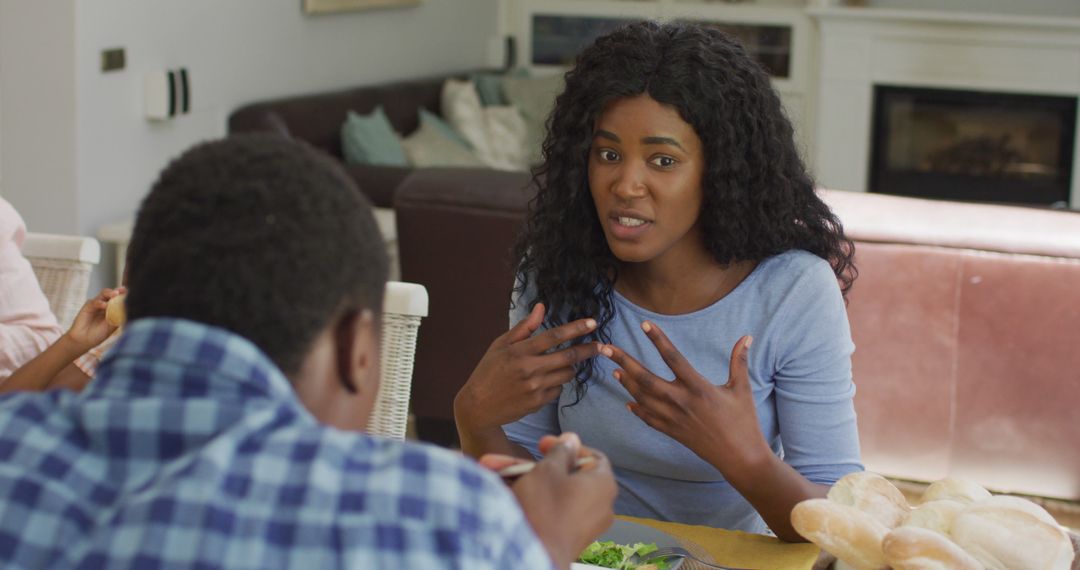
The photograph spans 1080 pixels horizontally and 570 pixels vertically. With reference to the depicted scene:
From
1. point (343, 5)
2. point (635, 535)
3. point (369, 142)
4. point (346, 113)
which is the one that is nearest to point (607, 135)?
point (635, 535)

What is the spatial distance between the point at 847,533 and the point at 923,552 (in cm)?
8

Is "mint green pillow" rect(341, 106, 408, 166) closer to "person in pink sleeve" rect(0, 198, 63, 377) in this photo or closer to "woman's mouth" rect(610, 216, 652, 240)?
"person in pink sleeve" rect(0, 198, 63, 377)

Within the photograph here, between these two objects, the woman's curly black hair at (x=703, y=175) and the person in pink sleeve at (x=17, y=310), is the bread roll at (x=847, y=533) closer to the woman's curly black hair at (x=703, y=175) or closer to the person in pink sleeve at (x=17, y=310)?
the woman's curly black hair at (x=703, y=175)

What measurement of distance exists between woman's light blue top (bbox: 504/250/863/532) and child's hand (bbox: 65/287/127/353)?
503 mm

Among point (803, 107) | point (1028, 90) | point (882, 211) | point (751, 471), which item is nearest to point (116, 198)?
point (882, 211)

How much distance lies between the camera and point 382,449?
73cm

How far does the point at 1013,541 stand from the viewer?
108cm

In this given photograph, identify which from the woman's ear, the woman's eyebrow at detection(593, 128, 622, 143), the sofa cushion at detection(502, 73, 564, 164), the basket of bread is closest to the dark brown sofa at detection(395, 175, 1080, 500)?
the woman's eyebrow at detection(593, 128, 622, 143)

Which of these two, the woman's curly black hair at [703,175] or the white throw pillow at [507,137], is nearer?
the woman's curly black hair at [703,175]

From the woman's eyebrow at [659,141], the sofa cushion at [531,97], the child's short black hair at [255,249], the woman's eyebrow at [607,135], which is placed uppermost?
the sofa cushion at [531,97]

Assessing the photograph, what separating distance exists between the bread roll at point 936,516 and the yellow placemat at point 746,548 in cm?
20

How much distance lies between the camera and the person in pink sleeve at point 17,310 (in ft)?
6.07

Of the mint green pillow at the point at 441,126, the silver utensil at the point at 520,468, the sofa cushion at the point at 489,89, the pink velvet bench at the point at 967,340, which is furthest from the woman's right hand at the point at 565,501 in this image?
the sofa cushion at the point at 489,89

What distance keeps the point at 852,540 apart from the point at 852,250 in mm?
694
